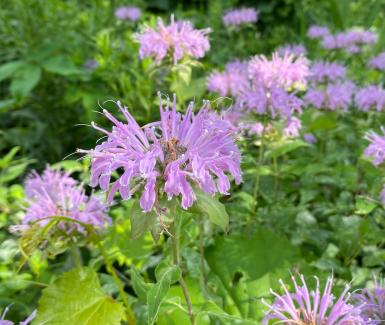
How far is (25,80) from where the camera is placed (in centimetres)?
226

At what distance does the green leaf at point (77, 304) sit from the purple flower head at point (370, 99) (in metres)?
1.05

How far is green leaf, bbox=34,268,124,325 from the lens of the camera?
1.02 m

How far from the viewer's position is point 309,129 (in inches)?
64.2

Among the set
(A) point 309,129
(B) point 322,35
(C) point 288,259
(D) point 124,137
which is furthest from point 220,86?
(B) point 322,35

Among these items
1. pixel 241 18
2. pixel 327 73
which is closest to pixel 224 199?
pixel 327 73

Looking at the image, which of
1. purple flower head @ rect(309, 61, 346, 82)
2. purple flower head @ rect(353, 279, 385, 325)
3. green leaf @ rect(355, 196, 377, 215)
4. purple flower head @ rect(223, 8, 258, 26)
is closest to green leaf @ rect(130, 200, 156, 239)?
purple flower head @ rect(353, 279, 385, 325)

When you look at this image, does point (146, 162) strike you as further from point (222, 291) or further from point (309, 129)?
point (309, 129)

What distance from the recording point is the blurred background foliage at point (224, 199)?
51.3 inches

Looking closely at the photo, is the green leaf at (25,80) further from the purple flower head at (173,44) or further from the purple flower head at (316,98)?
the purple flower head at (316,98)

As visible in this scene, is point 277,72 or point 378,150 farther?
point 277,72

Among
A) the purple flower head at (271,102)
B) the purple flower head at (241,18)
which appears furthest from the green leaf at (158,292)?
the purple flower head at (241,18)

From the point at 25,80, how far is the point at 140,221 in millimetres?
1610

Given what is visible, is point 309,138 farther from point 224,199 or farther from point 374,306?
point 374,306

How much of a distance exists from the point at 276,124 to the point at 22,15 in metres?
1.54
